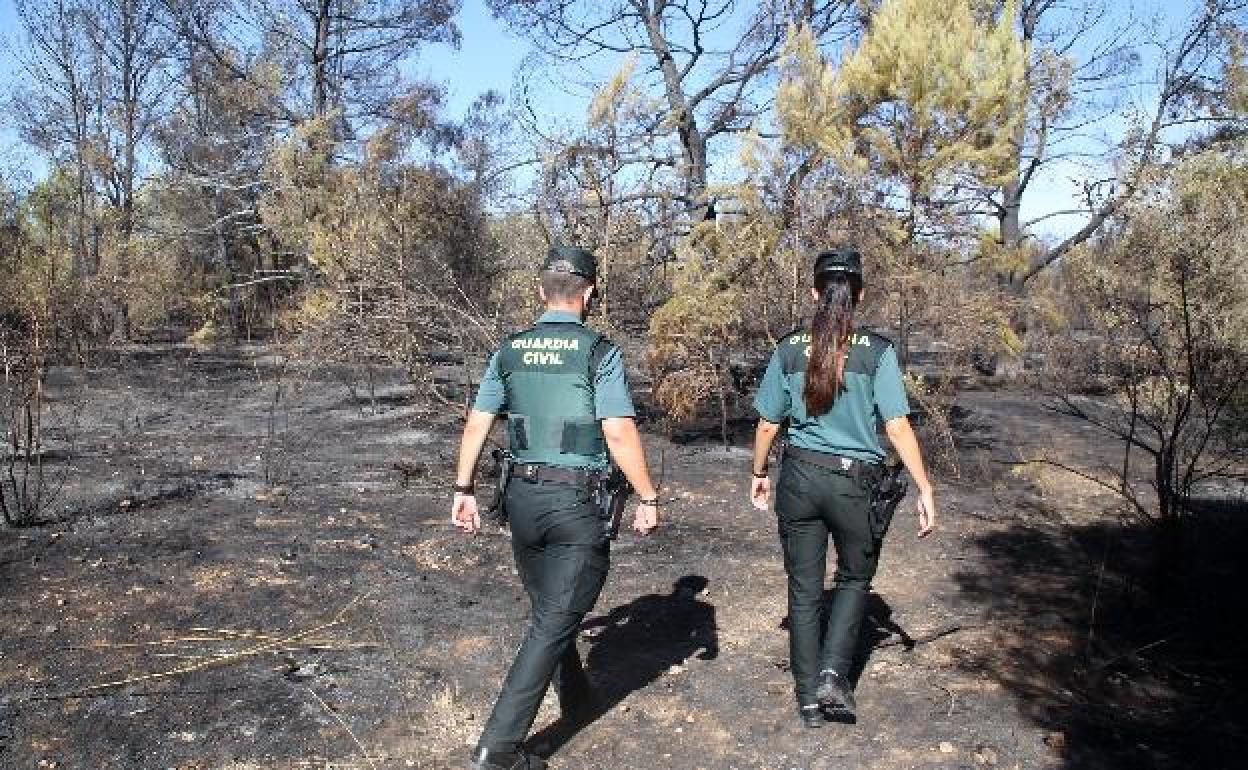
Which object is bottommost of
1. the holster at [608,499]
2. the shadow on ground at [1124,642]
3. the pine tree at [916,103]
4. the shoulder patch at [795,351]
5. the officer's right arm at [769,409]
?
the shadow on ground at [1124,642]

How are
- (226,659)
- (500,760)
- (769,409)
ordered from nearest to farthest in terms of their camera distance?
(500,760), (769,409), (226,659)

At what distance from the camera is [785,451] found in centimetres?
368

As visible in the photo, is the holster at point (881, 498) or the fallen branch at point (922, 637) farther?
the fallen branch at point (922, 637)

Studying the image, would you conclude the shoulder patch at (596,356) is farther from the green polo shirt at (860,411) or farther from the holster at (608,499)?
the green polo shirt at (860,411)

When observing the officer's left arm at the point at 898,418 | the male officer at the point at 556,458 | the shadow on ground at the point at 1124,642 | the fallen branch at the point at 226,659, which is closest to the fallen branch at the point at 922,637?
the shadow on ground at the point at 1124,642

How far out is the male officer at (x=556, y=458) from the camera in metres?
3.12

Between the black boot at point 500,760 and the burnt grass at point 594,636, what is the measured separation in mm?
303

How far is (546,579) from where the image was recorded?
3.20m

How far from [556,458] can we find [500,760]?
1016 millimetres

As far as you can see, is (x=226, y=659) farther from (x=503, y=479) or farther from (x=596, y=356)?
(x=596, y=356)

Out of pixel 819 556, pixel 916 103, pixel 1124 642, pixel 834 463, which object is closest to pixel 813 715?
pixel 819 556

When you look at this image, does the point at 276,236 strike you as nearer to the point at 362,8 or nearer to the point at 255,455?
the point at 362,8

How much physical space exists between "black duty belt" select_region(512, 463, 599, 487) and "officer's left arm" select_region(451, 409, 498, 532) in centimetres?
22

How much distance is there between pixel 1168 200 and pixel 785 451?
18.7 feet
